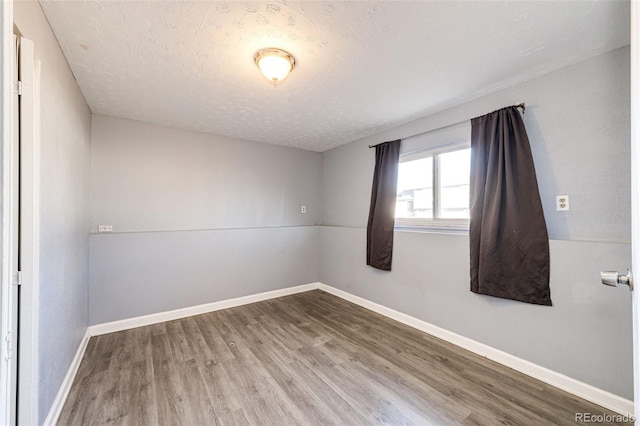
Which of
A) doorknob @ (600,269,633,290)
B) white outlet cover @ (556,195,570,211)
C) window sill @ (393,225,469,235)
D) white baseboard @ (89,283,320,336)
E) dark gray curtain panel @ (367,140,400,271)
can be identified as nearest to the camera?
doorknob @ (600,269,633,290)

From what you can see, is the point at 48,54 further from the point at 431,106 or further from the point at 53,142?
the point at 431,106

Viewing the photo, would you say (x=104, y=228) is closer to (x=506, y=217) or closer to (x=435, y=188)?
(x=435, y=188)

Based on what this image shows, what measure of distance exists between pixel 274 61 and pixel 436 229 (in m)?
2.33

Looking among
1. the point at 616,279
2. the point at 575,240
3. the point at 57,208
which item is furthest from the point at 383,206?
the point at 57,208

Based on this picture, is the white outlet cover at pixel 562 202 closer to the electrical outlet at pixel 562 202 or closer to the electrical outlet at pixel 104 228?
the electrical outlet at pixel 562 202

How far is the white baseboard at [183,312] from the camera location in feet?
9.38

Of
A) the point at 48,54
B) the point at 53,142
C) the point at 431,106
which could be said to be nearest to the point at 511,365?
the point at 431,106

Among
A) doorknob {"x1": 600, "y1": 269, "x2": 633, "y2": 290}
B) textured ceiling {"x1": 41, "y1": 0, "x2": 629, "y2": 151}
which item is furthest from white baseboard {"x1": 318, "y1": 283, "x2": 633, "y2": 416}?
textured ceiling {"x1": 41, "y1": 0, "x2": 629, "y2": 151}

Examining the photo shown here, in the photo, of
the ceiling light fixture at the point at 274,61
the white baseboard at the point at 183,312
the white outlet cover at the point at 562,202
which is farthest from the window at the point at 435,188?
the white baseboard at the point at 183,312

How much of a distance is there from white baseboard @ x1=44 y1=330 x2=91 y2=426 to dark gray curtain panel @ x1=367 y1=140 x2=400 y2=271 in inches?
121

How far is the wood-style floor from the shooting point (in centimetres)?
170

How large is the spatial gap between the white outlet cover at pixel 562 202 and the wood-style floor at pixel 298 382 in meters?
1.40

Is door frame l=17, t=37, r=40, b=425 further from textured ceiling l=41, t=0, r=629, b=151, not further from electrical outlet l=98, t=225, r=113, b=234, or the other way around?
electrical outlet l=98, t=225, r=113, b=234

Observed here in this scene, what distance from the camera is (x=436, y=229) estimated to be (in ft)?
9.46
